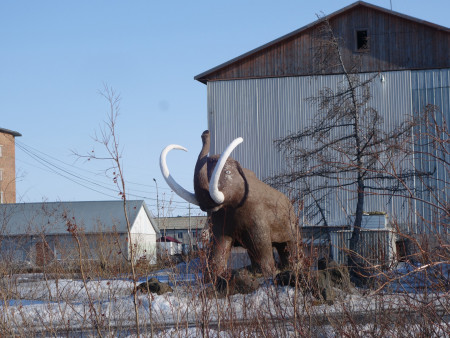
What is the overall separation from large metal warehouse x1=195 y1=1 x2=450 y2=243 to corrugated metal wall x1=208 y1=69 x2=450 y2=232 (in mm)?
33

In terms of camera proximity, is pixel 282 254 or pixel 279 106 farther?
pixel 279 106

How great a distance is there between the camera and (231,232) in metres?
11.4

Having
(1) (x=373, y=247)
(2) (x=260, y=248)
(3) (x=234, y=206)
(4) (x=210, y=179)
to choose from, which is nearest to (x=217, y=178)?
(4) (x=210, y=179)

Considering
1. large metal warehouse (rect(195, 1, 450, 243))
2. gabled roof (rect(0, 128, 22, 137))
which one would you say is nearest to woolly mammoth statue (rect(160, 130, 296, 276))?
large metal warehouse (rect(195, 1, 450, 243))

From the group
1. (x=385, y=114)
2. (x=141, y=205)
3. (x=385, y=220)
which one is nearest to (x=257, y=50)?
(x=385, y=114)

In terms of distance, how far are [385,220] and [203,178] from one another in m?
7.50

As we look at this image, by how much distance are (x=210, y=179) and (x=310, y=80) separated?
11.8 meters

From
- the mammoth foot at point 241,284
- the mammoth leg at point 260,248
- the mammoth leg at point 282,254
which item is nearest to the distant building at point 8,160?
the mammoth leg at point 282,254

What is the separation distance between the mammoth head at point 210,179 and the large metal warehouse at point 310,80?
10.4m

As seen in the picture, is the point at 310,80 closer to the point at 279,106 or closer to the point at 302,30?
the point at 279,106

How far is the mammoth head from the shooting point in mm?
10664

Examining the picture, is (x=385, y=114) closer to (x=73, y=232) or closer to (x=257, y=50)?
(x=257, y=50)

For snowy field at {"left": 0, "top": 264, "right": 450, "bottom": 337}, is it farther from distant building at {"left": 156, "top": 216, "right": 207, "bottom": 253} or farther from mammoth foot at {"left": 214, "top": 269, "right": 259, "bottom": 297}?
distant building at {"left": 156, "top": 216, "right": 207, "bottom": 253}

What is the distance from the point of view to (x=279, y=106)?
2242cm
